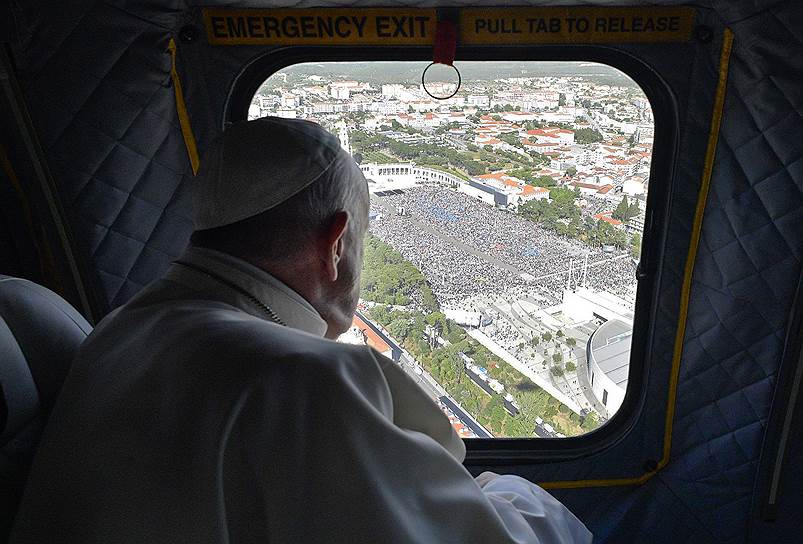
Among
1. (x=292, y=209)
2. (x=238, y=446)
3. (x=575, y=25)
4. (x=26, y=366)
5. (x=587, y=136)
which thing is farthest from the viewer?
(x=587, y=136)

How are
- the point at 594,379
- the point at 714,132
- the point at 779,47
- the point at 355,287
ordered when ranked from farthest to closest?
the point at 594,379 → the point at 714,132 → the point at 779,47 → the point at 355,287

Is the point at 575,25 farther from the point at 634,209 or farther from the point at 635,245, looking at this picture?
the point at 635,245

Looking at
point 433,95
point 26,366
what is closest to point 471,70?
point 433,95

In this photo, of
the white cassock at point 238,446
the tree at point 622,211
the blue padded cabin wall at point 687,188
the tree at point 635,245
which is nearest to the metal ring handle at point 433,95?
the blue padded cabin wall at point 687,188

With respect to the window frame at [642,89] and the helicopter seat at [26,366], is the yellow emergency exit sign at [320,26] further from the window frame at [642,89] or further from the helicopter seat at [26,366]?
the helicopter seat at [26,366]

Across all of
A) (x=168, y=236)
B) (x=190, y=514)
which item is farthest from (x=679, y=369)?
(x=190, y=514)

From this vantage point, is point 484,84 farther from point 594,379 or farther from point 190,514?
point 190,514
